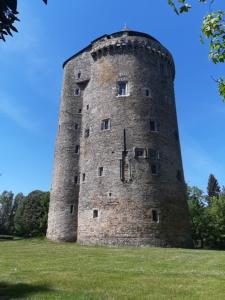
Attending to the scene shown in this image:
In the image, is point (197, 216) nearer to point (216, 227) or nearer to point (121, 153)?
point (216, 227)

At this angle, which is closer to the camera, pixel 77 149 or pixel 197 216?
pixel 77 149

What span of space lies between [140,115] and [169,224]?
10591mm

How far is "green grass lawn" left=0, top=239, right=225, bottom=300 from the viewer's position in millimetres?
10062

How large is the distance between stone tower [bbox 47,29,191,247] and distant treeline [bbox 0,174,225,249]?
48.1ft

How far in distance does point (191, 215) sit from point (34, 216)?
25925 millimetres

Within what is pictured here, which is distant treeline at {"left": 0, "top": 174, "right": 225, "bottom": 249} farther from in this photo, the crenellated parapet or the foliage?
the crenellated parapet

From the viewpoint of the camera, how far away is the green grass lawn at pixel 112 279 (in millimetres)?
10062

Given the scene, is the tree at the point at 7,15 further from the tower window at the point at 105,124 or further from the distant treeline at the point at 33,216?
the distant treeline at the point at 33,216

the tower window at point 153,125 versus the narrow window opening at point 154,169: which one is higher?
the tower window at point 153,125

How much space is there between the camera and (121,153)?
104ft

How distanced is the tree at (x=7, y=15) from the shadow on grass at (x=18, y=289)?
7164mm

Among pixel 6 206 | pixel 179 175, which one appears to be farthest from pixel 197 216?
pixel 6 206

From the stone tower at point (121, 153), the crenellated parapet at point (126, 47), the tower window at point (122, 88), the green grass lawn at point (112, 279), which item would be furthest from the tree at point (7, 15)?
the crenellated parapet at point (126, 47)

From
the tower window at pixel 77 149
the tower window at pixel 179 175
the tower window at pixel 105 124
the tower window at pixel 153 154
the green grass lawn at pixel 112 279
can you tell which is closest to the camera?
the green grass lawn at pixel 112 279
